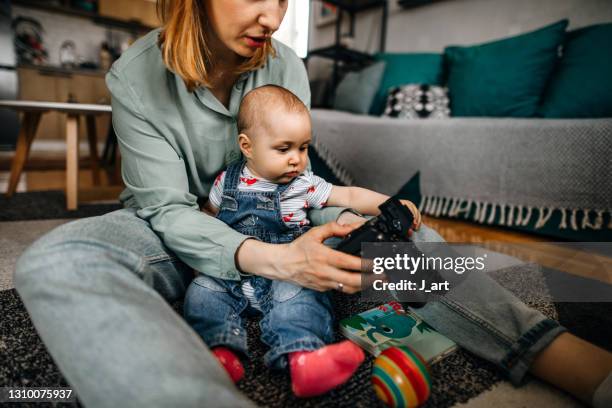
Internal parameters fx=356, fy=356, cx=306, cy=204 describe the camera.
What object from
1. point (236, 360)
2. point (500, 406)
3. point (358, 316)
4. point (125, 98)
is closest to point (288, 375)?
point (236, 360)

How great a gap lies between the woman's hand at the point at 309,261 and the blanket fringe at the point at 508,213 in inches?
45.7

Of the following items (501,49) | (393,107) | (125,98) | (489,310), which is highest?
(501,49)

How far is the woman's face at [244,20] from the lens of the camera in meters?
0.64

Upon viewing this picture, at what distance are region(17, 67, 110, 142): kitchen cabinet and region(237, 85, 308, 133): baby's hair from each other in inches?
137

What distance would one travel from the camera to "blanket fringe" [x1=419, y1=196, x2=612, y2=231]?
1.28 m

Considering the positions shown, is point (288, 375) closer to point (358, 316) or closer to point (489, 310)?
point (358, 316)

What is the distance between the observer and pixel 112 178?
2568 mm

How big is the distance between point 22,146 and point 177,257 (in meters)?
1.74

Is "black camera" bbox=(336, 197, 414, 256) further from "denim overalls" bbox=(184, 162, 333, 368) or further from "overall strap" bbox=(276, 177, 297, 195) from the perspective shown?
"overall strap" bbox=(276, 177, 297, 195)

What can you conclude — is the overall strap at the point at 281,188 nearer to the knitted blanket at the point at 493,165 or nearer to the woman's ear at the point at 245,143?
the woman's ear at the point at 245,143

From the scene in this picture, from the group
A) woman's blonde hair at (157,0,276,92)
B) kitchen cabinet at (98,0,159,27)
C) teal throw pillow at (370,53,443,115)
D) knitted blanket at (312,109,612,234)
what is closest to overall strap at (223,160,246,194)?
woman's blonde hair at (157,0,276,92)

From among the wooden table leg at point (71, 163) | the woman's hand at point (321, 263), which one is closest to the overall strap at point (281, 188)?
the woman's hand at point (321, 263)

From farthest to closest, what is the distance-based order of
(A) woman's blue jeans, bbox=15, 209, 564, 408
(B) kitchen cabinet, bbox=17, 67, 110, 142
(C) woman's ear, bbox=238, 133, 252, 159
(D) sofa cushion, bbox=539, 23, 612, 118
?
(B) kitchen cabinet, bbox=17, 67, 110, 142 < (D) sofa cushion, bbox=539, 23, 612, 118 < (C) woman's ear, bbox=238, 133, 252, 159 < (A) woman's blue jeans, bbox=15, 209, 564, 408

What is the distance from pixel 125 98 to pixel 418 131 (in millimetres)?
1342
